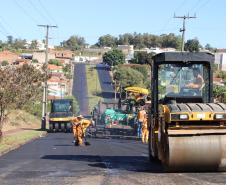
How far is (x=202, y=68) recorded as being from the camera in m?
16.0

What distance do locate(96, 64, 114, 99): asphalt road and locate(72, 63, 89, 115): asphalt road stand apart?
3.58 metres

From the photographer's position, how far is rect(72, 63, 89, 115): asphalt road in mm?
97588

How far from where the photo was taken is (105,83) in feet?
415

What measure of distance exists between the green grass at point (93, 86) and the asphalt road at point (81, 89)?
838mm

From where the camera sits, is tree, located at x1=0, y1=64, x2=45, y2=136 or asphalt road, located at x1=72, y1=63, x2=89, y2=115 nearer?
tree, located at x1=0, y1=64, x2=45, y2=136

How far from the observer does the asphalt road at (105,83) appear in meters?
111

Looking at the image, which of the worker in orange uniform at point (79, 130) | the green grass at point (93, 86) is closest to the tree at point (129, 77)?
the green grass at point (93, 86)

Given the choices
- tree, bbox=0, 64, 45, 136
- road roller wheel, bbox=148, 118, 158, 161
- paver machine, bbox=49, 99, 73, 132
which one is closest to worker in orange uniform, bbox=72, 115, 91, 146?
tree, bbox=0, 64, 45, 136

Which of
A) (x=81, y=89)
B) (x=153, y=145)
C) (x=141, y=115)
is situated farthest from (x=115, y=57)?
(x=153, y=145)

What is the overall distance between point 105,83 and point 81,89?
8.86 metres

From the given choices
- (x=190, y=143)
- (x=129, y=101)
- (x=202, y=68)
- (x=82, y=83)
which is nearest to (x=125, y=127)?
(x=129, y=101)

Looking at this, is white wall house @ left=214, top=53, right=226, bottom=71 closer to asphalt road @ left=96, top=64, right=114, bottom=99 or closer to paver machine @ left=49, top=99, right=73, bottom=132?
asphalt road @ left=96, top=64, right=114, bottom=99

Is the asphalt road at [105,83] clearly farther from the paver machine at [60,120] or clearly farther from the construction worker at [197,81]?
the construction worker at [197,81]

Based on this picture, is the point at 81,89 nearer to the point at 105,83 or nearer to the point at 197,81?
the point at 105,83
